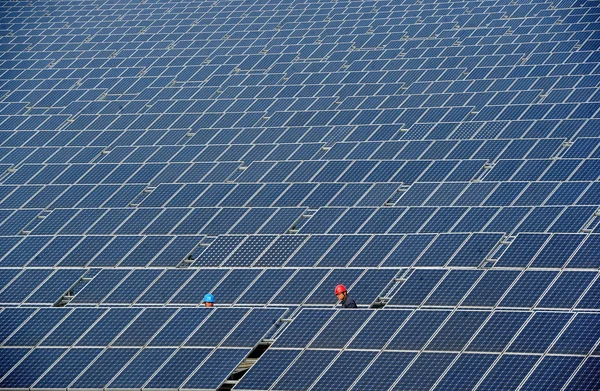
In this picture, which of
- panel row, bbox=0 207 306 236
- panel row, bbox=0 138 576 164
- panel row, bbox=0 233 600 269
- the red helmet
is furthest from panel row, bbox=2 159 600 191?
the red helmet

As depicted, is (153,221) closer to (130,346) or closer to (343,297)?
(130,346)

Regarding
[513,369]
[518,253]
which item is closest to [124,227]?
[518,253]

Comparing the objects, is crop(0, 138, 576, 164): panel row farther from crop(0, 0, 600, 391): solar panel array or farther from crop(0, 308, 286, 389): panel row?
crop(0, 308, 286, 389): panel row

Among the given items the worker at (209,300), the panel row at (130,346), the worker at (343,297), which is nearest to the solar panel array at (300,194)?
the panel row at (130,346)

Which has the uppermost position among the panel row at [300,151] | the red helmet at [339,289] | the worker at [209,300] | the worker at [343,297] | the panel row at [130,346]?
the panel row at [130,346]

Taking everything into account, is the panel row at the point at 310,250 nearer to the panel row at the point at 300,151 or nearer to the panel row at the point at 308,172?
the panel row at the point at 308,172
